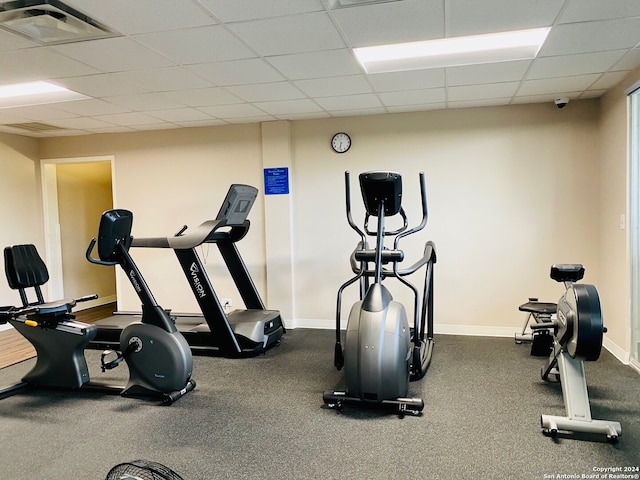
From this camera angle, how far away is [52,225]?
6004mm

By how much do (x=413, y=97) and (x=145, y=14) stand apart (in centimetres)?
255

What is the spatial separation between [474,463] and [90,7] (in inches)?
119

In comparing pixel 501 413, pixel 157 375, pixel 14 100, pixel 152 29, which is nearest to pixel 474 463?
pixel 501 413

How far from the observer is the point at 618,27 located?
8.61 ft

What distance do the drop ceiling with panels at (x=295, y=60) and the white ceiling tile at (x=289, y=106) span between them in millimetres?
19

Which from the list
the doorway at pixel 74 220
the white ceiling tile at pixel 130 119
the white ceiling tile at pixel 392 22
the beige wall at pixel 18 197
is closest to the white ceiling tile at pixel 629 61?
the white ceiling tile at pixel 392 22

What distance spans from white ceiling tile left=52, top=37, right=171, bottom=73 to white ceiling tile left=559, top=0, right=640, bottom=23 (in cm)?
250

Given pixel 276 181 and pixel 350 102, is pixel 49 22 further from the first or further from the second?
pixel 276 181

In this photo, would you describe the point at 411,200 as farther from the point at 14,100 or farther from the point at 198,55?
the point at 14,100

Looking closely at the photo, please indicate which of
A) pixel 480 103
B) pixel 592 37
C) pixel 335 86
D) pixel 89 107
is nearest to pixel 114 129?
pixel 89 107

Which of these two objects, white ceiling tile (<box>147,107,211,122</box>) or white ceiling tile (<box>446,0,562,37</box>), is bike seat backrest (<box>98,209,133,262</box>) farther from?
white ceiling tile (<box>446,0,562,37</box>)

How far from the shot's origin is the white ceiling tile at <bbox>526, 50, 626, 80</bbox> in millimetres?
3107

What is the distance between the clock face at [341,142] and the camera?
16.2 feet

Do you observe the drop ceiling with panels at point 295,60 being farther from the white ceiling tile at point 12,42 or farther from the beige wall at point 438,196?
the beige wall at point 438,196
